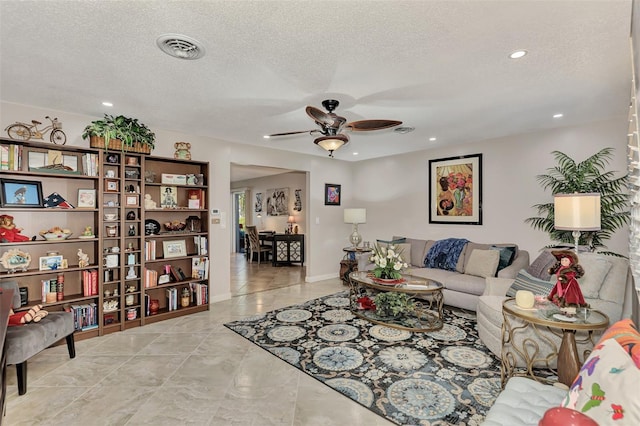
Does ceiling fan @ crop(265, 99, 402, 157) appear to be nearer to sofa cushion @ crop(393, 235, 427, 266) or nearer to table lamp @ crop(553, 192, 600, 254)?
table lamp @ crop(553, 192, 600, 254)

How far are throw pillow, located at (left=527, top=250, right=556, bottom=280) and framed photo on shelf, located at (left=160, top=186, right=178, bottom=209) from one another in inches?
172

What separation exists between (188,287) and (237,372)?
6.62 ft

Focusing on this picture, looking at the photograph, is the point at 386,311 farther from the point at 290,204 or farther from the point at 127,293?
the point at 290,204

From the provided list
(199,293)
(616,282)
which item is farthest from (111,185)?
(616,282)

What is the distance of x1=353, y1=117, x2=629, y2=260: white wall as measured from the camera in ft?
12.6

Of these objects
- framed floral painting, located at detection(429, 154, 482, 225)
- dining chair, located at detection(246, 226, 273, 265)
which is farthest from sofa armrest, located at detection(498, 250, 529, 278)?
dining chair, located at detection(246, 226, 273, 265)

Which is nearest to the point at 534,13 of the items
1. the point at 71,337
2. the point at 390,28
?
the point at 390,28

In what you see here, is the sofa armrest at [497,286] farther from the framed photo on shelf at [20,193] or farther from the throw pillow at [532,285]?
the framed photo on shelf at [20,193]

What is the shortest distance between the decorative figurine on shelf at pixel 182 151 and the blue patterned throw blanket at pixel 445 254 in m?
3.91

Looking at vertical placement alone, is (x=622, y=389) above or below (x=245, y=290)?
above

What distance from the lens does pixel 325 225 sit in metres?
6.31

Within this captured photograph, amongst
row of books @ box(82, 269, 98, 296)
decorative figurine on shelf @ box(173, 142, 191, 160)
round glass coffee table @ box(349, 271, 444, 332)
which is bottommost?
round glass coffee table @ box(349, 271, 444, 332)

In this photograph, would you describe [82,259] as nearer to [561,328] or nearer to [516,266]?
[561,328]

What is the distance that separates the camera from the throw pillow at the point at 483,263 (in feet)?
13.4
